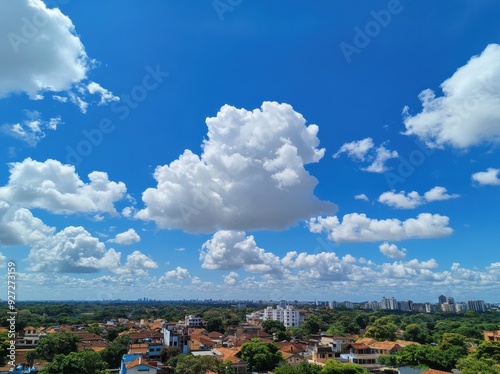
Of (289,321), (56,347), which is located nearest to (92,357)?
(56,347)

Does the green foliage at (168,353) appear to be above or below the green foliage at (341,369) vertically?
below

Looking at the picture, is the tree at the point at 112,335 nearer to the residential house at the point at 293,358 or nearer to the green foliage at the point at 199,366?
the residential house at the point at 293,358

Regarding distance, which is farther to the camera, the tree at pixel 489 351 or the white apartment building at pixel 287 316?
the white apartment building at pixel 287 316

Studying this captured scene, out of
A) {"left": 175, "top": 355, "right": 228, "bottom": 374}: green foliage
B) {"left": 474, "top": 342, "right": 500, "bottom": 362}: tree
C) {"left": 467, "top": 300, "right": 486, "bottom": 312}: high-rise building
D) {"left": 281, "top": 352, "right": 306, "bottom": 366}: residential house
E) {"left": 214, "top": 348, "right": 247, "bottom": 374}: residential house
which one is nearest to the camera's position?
{"left": 175, "top": 355, "right": 228, "bottom": 374}: green foliage

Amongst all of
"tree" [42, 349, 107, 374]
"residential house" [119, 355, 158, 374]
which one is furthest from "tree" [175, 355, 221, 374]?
"tree" [42, 349, 107, 374]

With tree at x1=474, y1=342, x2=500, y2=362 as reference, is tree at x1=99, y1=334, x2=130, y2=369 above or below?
below

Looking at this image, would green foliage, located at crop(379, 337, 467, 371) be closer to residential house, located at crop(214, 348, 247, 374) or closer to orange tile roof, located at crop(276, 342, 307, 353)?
orange tile roof, located at crop(276, 342, 307, 353)

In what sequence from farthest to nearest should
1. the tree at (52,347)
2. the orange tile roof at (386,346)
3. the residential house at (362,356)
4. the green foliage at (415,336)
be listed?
the green foliage at (415,336) → the orange tile roof at (386,346) → the residential house at (362,356) → the tree at (52,347)

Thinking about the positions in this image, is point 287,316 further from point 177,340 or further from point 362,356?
point 362,356

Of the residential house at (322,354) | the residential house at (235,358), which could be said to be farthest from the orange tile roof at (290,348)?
the residential house at (235,358)
